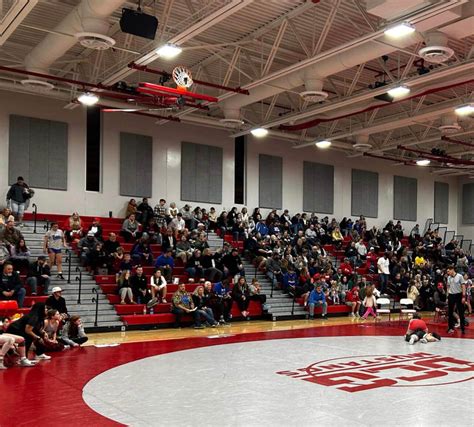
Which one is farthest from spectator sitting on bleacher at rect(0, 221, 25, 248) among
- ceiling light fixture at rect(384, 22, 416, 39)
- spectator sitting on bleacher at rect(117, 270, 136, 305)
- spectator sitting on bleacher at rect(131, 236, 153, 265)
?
ceiling light fixture at rect(384, 22, 416, 39)

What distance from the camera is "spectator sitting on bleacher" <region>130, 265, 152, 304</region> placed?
50.4ft

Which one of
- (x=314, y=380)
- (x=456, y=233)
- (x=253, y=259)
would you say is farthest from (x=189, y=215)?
(x=456, y=233)

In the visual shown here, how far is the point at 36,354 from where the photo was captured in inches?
394

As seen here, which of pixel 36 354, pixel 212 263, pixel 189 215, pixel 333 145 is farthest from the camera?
pixel 333 145

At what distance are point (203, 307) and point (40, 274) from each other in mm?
4317

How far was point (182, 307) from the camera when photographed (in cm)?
1505

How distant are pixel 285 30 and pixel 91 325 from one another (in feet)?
29.7

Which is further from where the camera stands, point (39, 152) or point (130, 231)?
point (39, 152)

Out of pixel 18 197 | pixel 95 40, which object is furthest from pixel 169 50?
pixel 18 197

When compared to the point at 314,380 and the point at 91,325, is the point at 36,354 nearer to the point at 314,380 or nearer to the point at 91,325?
the point at 91,325

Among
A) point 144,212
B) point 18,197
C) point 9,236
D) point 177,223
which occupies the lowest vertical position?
point 9,236

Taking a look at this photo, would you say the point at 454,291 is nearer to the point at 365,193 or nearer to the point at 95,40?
the point at 95,40

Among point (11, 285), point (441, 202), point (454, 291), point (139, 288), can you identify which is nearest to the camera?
point (11, 285)

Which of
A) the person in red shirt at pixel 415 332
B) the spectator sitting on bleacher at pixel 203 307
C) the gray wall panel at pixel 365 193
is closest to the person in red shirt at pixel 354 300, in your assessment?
the spectator sitting on bleacher at pixel 203 307
